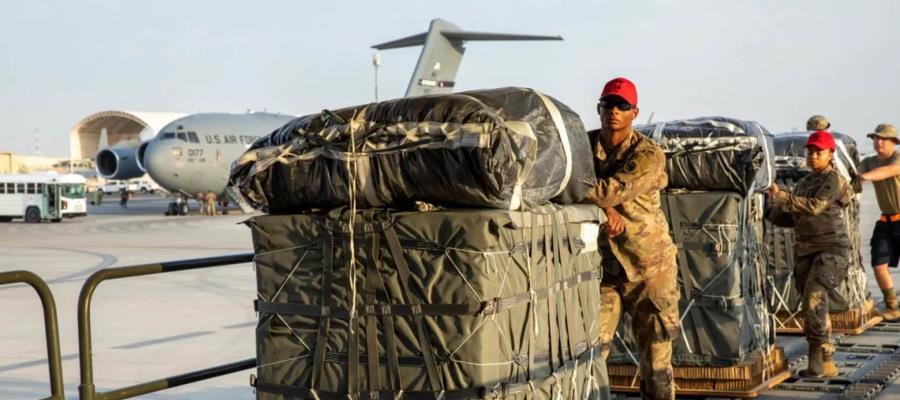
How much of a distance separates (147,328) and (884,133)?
762 centimetres

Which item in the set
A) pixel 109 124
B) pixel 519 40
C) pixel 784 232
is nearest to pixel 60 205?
pixel 519 40

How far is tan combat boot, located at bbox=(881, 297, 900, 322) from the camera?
441 inches

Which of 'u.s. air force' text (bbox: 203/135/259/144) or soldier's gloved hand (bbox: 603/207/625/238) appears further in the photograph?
'u.s. air force' text (bbox: 203/135/259/144)

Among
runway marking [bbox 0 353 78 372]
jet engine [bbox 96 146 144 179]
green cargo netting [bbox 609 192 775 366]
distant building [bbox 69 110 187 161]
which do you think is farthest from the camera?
distant building [bbox 69 110 187 161]

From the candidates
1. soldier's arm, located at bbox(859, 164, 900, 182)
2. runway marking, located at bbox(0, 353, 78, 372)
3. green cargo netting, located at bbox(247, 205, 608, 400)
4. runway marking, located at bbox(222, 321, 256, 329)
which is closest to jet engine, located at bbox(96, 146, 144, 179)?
runway marking, located at bbox(222, 321, 256, 329)

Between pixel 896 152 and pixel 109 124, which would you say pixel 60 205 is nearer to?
pixel 896 152

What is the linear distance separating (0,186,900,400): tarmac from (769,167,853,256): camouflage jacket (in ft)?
3.26

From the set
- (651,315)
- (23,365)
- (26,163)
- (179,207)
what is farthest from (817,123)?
(26,163)

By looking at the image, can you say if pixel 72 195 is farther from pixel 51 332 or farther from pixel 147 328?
pixel 51 332

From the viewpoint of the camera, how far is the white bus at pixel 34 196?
39.3 metres

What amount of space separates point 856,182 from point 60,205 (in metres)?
34.3

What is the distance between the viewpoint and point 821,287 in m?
8.37

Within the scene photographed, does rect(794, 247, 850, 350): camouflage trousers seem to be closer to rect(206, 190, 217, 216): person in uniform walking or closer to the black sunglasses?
the black sunglasses

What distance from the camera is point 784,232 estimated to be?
10562 millimetres
